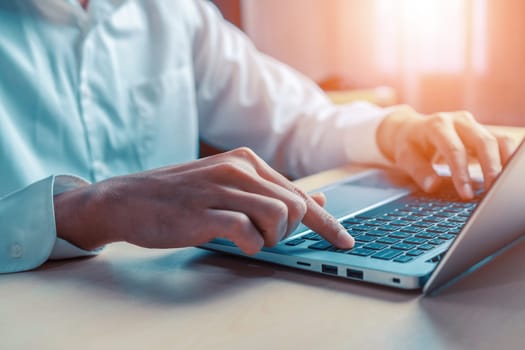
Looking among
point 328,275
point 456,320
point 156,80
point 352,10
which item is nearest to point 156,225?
point 328,275

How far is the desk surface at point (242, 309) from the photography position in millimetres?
413

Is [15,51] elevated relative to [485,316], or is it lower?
elevated

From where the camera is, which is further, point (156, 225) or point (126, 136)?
point (126, 136)

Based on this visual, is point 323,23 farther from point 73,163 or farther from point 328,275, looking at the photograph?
point 328,275

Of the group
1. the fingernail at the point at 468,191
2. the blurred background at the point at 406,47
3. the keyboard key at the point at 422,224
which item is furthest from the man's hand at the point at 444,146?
the blurred background at the point at 406,47

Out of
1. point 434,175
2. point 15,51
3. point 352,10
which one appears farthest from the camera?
point 352,10

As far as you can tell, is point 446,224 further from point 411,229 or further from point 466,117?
point 466,117

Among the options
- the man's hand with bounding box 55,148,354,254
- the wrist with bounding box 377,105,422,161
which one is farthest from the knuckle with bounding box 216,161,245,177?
the wrist with bounding box 377,105,422,161

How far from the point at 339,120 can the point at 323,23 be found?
1162 millimetres

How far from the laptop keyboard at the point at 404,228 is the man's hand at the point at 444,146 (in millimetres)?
39

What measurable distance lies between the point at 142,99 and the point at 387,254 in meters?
0.75

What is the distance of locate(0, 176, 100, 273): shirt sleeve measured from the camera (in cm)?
59

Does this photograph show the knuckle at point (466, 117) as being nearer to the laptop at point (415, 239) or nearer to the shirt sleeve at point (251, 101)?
the laptop at point (415, 239)

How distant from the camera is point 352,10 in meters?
2.16
